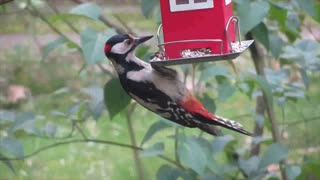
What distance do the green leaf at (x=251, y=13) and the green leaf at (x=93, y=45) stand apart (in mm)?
413

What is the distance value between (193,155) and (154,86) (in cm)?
68

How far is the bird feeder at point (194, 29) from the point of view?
231 cm

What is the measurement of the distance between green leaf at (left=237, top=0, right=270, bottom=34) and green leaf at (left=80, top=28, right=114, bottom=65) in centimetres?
41

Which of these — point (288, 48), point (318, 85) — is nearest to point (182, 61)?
point (288, 48)

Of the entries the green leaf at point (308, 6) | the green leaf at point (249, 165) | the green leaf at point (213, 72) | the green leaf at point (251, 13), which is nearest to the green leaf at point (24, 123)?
the green leaf at point (213, 72)

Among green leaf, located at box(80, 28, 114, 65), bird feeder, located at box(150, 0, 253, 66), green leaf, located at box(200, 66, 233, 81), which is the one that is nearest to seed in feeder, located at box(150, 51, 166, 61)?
bird feeder, located at box(150, 0, 253, 66)

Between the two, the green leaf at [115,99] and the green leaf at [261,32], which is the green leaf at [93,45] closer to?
the green leaf at [115,99]

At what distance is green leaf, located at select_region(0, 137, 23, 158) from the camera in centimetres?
294

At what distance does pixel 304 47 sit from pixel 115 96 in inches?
38.4

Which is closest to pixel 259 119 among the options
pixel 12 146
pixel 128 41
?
pixel 12 146

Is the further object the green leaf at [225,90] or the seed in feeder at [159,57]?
the green leaf at [225,90]

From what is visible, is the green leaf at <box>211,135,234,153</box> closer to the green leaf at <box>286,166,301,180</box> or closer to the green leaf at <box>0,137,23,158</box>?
the green leaf at <box>286,166,301,180</box>

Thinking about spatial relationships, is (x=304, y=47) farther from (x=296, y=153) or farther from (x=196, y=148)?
(x=296, y=153)

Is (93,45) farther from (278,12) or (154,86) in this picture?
(278,12)
